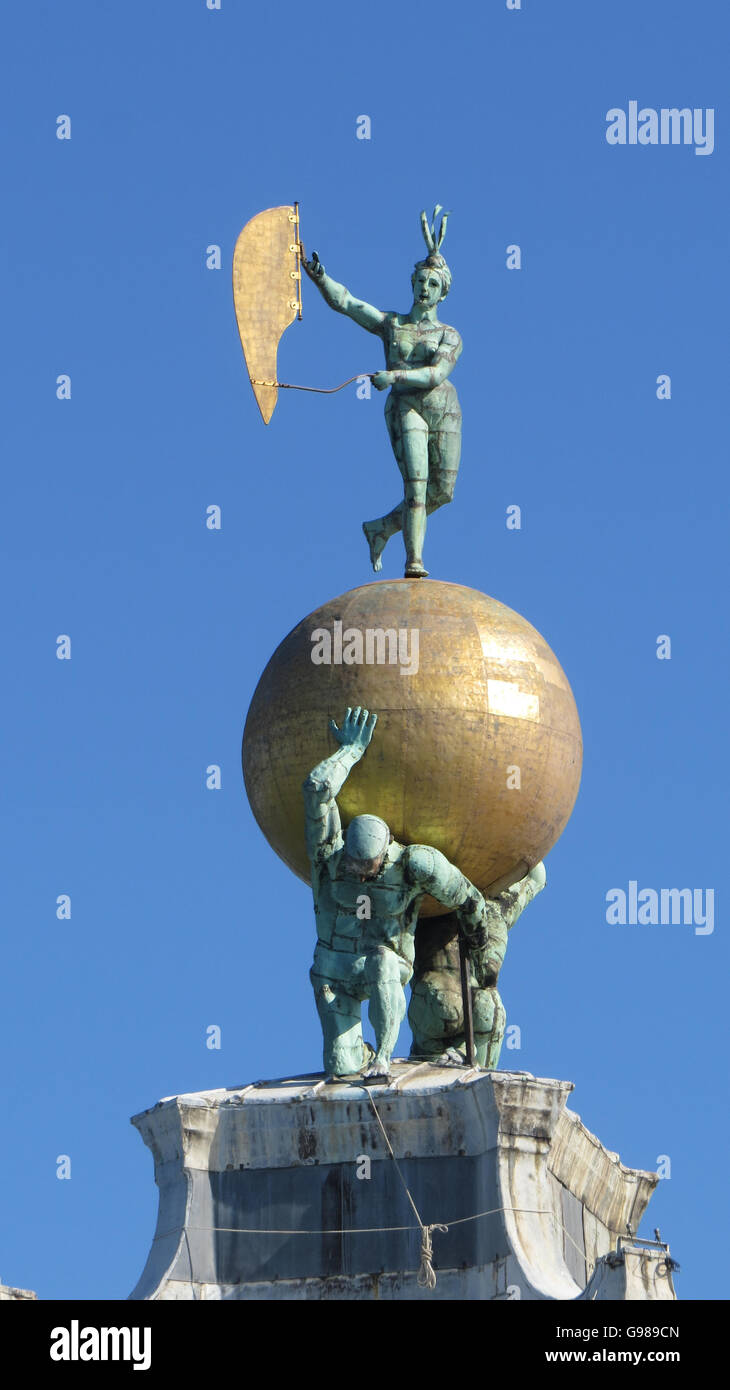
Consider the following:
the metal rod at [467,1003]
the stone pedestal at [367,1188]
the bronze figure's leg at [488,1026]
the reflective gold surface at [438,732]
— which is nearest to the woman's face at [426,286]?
the reflective gold surface at [438,732]

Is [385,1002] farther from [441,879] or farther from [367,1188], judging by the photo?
[367,1188]

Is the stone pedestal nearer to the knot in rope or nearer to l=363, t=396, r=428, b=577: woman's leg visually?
the knot in rope

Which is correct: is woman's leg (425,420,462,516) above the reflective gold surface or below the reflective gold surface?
above

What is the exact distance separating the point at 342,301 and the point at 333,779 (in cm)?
721

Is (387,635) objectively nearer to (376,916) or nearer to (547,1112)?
(376,916)

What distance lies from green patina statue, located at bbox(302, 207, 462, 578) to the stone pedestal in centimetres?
818

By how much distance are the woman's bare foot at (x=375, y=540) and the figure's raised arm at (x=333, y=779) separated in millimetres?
4344

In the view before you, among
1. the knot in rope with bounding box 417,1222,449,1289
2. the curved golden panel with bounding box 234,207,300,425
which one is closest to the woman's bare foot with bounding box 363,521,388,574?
the curved golden panel with bounding box 234,207,300,425

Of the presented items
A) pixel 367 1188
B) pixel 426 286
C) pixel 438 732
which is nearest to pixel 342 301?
pixel 426 286

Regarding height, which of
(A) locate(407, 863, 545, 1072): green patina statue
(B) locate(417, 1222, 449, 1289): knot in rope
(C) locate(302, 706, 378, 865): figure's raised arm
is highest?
(C) locate(302, 706, 378, 865): figure's raised arm

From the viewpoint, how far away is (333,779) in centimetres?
3647

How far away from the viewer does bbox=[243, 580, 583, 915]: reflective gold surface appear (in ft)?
120

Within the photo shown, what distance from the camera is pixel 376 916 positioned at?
3703cm

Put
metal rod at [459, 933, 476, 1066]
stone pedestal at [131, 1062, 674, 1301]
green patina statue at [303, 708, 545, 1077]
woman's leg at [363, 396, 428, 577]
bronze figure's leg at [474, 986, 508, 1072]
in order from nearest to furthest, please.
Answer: stone pedestal at [131, 1062, 674, 1301] < green patina statue at [303, 708, 545, 1077] < metal rod at [459, 933, 476, 1066] < bronze figure's leg at [474, 986, 508, 1072] < woman's leg at [363, 396, 428, 577]
